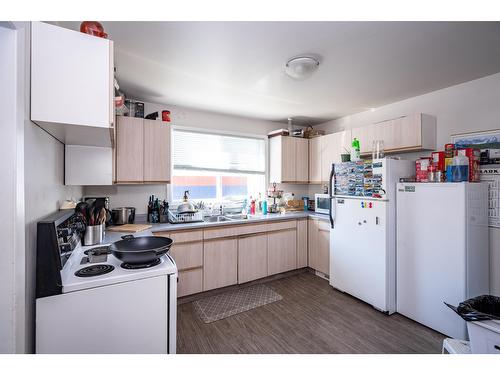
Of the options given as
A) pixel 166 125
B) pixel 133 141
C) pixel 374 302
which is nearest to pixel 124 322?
pixel 133 141

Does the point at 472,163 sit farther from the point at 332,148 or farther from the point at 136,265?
the point at 136,265

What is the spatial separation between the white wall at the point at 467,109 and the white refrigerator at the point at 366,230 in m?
0.60

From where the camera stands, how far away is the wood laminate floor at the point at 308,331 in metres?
1.90

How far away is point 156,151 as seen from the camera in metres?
2.69

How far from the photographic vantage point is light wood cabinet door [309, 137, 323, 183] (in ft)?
12.4

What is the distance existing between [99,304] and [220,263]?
1692 mm

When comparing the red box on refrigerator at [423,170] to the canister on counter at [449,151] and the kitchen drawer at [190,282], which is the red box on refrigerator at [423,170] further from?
the kitchen drawer at [190,282]

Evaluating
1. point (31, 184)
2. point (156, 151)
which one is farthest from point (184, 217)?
point (31, 184)

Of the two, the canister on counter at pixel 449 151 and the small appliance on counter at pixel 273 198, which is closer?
the canister on counter at pixel 449 151

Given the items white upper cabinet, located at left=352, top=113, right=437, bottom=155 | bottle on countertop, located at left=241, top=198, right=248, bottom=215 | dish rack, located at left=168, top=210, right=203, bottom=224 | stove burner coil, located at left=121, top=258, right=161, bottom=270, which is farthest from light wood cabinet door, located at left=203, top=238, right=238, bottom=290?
white upper cabinet, located at left=352, top=113, right=437, bottom=155

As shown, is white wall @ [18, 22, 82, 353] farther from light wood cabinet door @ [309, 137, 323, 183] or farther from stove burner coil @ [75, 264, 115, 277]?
light wood cabinet door @ [309, 137, 323, 183]

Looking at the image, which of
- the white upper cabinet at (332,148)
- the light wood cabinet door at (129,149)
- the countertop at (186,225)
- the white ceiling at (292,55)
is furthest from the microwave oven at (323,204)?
the light wood cabinet door at (129,149)
